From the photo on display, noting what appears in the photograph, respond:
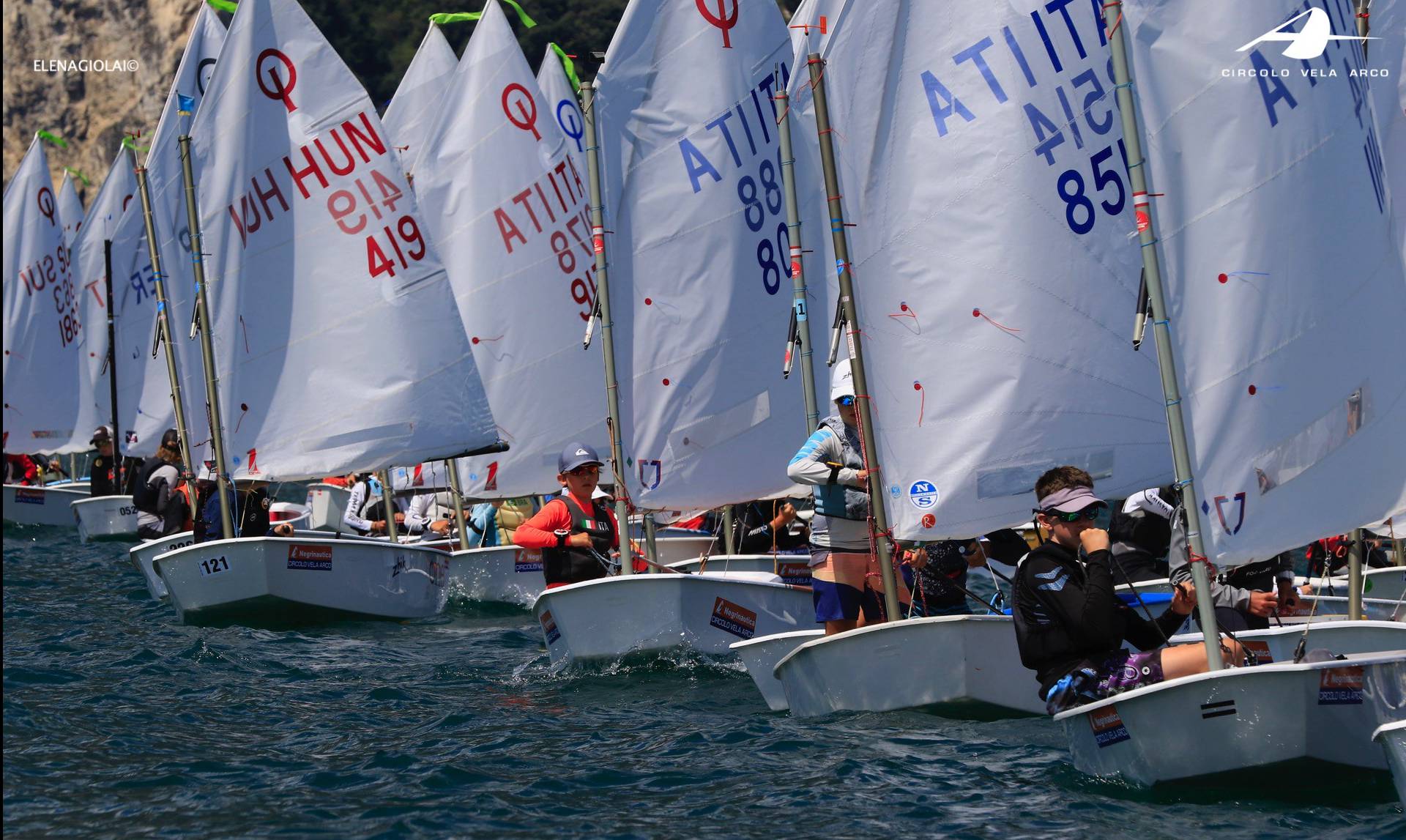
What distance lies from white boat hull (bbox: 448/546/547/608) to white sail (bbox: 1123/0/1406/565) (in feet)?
27.7

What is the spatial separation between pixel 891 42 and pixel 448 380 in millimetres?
6329

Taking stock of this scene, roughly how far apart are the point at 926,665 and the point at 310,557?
609cm

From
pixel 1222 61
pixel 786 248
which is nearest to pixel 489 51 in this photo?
pixel 786 248

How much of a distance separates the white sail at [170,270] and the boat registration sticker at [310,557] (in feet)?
8.49

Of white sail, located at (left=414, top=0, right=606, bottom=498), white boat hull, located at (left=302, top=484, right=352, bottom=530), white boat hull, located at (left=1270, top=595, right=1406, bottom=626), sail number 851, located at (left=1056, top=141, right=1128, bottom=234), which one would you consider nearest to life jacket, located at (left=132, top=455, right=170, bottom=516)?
white sail, located at (left=414, top=0, right=606, bottom=498)

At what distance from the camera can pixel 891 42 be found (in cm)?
870

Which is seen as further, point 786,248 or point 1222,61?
point 786,248

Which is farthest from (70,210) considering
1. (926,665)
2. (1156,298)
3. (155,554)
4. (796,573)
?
(1156,298)

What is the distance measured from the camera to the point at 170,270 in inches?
665

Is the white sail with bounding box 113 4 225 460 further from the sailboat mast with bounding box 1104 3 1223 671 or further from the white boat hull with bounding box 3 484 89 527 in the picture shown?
the sailboat mast with bounding box 1104 3 1223 671

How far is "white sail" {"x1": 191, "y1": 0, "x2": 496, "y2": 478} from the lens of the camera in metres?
13.7

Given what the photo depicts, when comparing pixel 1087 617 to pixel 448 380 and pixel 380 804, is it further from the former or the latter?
pixel 448 380

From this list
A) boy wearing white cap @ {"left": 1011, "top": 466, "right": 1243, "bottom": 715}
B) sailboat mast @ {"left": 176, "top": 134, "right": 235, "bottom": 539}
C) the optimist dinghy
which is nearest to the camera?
boy wearing white cap @ {"left": 1011, "top": 466, "right": 1243, "bottom": 715}

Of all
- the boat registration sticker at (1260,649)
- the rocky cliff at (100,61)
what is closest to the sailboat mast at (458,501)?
the boat registration sticker at (1260,649)
